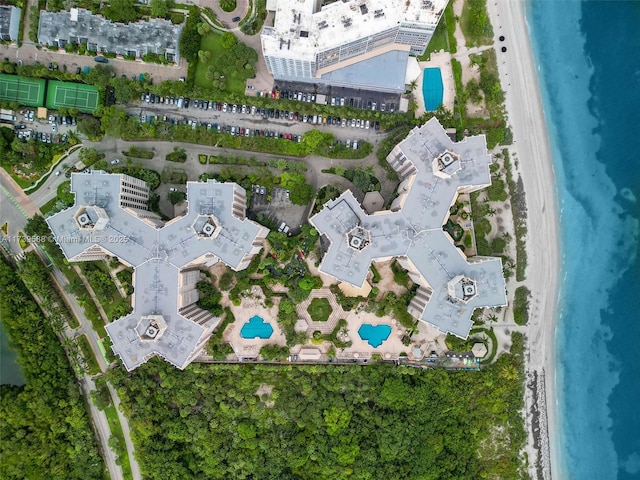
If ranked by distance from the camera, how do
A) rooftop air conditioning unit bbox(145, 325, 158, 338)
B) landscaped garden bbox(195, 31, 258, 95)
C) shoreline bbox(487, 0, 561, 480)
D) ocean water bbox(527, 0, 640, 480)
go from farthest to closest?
shoreline bbox(487, 0, 561, 480) → ocean water bbox(527, 0, 640, 480) → landscaped garden bbox(195, 31, 258, 95) → rooftop air conditioning unit bbox(145, 325, 158, 338)

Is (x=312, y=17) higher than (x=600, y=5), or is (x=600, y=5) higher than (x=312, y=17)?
(x=600, y=5)

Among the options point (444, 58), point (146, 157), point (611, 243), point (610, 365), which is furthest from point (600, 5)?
point (146, 157)

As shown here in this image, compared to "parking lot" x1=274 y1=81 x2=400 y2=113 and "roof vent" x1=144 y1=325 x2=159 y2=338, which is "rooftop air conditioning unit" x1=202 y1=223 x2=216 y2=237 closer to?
"roof vent" x1=144 y1=325 x2=159 y2=338

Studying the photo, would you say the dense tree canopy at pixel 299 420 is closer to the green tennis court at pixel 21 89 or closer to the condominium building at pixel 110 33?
the green tennis court at pixel 21 89

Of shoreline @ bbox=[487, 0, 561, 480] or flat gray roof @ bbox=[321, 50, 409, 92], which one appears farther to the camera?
shoreline @ bbox=[487, 0, 561, 480]

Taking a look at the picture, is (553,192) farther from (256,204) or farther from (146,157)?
(146,157)

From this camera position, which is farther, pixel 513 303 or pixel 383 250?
pixel 513 303

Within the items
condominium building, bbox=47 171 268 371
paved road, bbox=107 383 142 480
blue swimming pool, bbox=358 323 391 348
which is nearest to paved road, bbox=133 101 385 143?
condominium building, bbox=47 171 268 371
